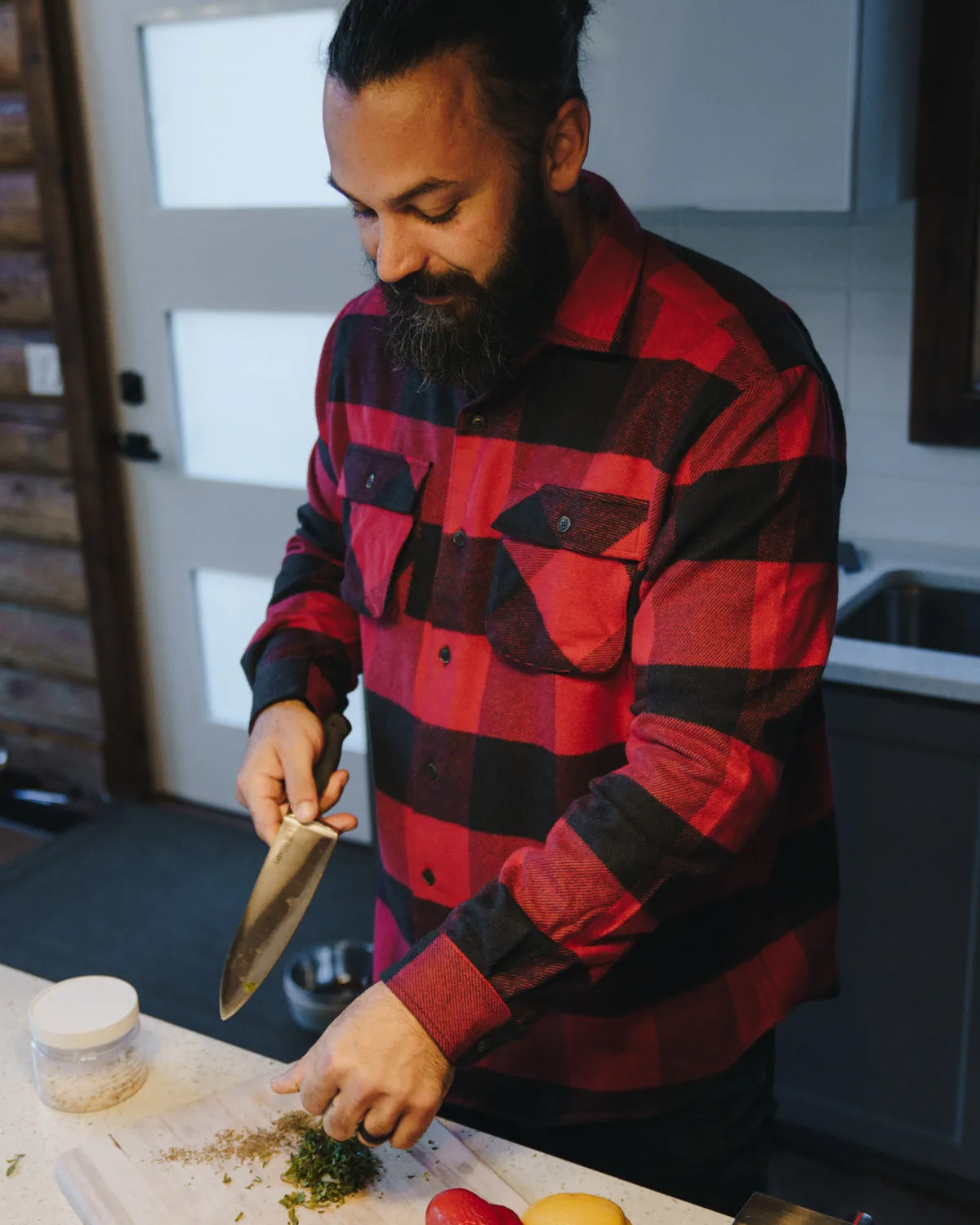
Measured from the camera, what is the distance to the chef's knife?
43.5 inches

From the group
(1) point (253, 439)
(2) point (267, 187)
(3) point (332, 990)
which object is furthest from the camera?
(1) point (253, 439)

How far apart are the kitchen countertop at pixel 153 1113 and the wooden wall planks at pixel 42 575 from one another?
7.03 ft

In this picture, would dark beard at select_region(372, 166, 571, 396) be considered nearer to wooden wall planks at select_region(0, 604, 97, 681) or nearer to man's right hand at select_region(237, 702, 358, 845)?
man's right hand at select_region(237, 702, 358, 845)

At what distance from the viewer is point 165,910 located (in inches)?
116

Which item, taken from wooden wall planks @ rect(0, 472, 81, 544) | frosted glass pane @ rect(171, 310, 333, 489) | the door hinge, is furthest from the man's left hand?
wooden wall planks @ rect(0, 472, 81, 544)

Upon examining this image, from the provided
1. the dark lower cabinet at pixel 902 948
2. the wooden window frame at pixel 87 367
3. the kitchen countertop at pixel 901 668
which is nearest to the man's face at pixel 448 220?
the kitchen countertop at pixel 901 668

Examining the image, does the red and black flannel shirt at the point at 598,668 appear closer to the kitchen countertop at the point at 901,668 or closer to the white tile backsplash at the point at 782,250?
the kitchen countertop at the point at 901,668

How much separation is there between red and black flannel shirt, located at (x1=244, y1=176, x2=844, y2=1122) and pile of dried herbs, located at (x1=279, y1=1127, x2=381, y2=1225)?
105mm

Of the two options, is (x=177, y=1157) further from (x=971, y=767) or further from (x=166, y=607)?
(x=166, y=607)

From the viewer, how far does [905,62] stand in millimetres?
2020

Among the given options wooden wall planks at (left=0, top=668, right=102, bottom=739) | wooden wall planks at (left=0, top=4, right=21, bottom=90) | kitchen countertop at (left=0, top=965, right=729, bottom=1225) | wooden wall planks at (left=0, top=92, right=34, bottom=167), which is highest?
wooden wall planks at (left=0, top=4, right=21, bottom=90)

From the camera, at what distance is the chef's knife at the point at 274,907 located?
1105 millimetres

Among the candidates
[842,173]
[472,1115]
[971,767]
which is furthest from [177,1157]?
[842,173]

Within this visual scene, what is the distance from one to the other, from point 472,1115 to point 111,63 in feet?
8.29
